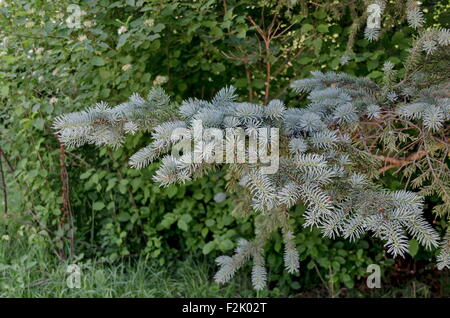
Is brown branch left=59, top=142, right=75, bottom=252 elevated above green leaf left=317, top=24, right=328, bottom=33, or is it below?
below

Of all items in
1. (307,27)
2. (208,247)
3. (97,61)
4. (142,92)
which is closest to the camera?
(97,61)

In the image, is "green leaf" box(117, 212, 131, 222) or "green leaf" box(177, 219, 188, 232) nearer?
"green leaf" box(177, 219, 188, 232)

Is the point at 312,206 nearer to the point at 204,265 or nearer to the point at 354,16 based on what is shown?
the point at 354,16

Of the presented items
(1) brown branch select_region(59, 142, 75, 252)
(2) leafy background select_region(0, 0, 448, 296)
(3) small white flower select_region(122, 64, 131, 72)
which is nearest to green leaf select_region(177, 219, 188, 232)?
(2) leafy background select_region(0, 0, 448, 296)

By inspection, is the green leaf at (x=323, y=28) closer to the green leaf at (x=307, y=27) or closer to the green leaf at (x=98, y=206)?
the green leaf at (x=307, y=27)

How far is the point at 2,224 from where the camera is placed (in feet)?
A: 10.6

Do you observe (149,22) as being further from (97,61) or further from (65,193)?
(65,193)

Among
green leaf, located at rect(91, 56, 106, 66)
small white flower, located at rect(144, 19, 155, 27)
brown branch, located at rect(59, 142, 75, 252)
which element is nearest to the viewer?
small white flower, located at rect(144, 19, 155, 27)

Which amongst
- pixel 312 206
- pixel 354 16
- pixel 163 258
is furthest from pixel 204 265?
pixel 312 206

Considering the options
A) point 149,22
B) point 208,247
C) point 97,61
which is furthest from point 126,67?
point 208,247

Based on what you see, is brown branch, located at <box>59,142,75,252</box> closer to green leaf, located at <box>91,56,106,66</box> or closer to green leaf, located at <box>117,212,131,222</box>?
green leaf, located at <box>117,212,131,222</box>

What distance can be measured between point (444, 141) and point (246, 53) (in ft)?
4.67

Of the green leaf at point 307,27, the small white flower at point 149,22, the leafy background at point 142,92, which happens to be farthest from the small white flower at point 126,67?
the green leaf at point 307,27

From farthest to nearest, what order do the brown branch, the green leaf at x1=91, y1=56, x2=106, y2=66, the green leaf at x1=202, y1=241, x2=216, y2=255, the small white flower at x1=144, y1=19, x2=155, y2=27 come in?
1. the brown branch
2. the green leaf at x1=202, y1=241, x2=216, y2=255
3. the green leaf at x1=91, y1=56, x2=106, y2=66
4. the small white flower at x1=144, y1=19, x2=155, y2=27
